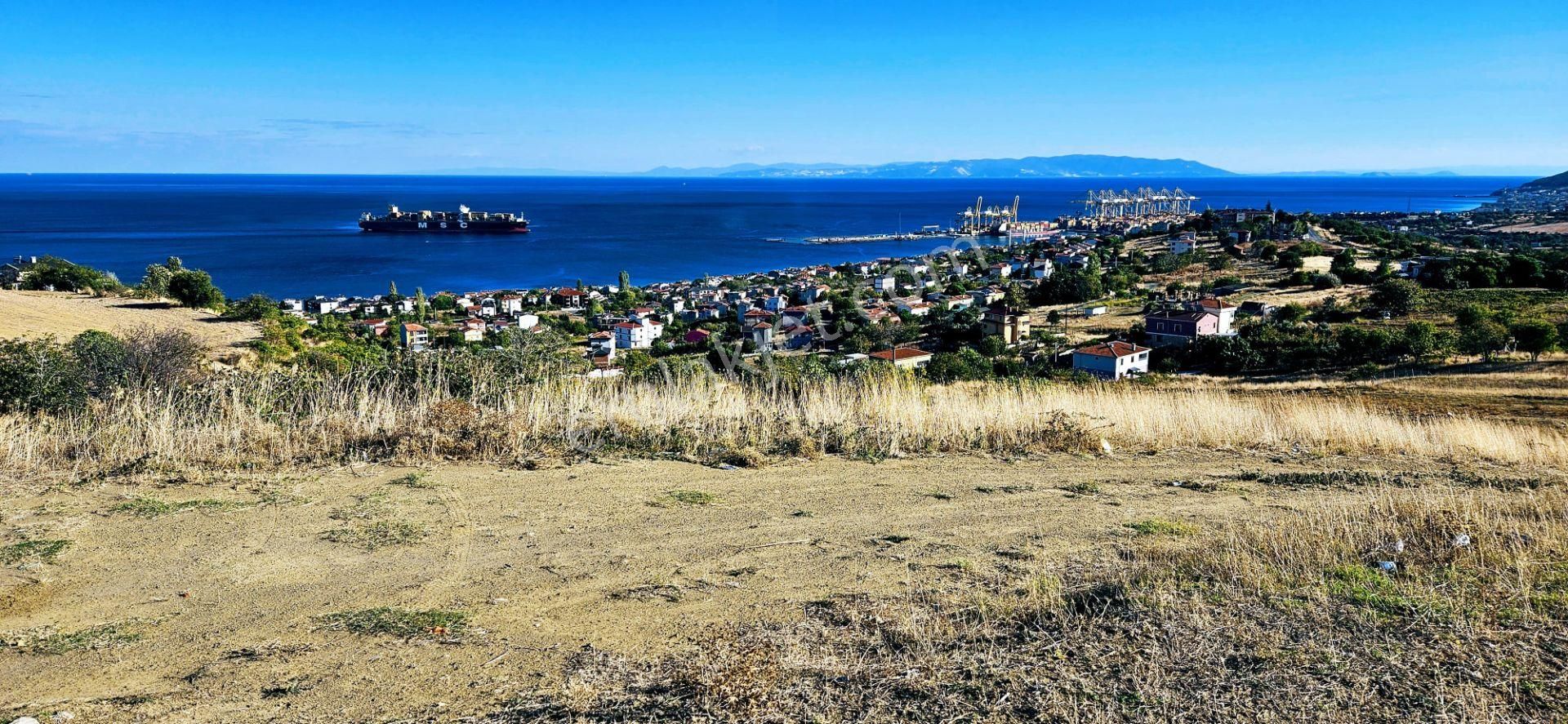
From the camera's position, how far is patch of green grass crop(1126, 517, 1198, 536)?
210 inches

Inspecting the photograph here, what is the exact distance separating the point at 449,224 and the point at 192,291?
9440 cm

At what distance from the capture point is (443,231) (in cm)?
11462

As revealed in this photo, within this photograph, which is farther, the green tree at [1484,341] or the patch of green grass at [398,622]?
the green tree at [1484,341]

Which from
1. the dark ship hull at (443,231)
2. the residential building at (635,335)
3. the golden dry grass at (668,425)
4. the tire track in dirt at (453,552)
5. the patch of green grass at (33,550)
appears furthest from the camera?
the dark ship hull at (443,231)

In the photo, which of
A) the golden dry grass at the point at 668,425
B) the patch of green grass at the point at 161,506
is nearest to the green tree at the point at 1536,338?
the golden dry grass at the point at 668,425

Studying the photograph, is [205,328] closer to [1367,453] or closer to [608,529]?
[608,529]

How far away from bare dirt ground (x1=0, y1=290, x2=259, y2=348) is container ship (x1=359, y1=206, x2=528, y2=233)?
86847mm

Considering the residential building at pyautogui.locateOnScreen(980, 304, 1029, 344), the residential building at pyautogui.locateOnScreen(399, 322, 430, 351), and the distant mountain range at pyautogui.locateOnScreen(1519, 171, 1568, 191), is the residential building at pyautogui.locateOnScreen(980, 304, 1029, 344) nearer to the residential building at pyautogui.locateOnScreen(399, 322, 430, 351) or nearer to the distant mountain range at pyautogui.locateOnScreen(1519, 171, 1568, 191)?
the residential building at pyautogui.locateOnScreen(399, 322, 430, 351)

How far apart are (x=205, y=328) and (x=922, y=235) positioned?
90.9m

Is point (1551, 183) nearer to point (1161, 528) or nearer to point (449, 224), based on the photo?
point (449, 224)

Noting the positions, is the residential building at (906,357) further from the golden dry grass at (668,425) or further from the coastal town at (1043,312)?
the golden dry grass at (668,425)

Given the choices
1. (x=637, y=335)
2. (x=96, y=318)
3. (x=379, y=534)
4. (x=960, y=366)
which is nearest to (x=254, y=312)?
(x=96, y=318)

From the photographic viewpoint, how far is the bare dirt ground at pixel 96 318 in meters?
18.3

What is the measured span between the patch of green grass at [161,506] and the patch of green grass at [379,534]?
1009 millimetres
